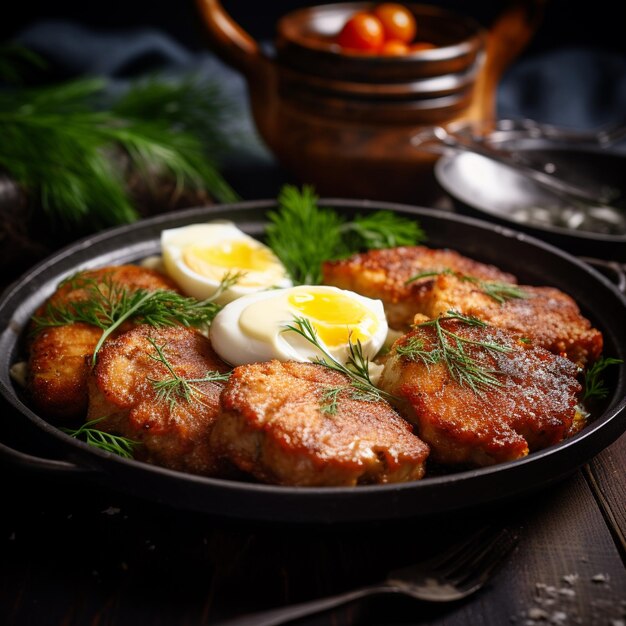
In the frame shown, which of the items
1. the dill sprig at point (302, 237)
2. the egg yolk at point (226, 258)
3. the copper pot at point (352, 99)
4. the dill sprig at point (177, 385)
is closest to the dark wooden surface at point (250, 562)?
the dill sprig at point (177, 385)

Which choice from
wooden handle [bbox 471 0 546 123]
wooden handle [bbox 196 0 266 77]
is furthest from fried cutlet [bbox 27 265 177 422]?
wooden handle [bbox 471 0 546 123]

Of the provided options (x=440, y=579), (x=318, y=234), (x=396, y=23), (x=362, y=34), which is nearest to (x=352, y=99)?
(x=362, y=34)

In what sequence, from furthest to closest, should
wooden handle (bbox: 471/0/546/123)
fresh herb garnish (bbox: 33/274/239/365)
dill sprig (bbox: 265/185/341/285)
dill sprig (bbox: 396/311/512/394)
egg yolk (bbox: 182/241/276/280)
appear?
wooden handle (bbox: 471/0/546/123), dill sprig (bbox: 265/185/341/285), egg yolk (bbox: 182/241/276/280), fresh herb garnish (bbox: 33/274/239/365), dill sprig (bbox: 396/311/512/394)

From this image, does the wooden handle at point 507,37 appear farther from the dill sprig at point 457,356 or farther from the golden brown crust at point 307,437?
the golden brown crust at point 307,437

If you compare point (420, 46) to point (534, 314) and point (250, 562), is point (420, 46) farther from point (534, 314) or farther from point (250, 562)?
point (250, 562)

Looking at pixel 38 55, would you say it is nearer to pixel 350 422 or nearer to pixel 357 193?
pixel 357 193

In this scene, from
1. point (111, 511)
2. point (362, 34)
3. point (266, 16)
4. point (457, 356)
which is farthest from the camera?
point (266, 16)

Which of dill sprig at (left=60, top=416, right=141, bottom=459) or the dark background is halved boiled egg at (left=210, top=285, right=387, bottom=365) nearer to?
dill sprig at (left=60, top=416, right=141, bottom=459)

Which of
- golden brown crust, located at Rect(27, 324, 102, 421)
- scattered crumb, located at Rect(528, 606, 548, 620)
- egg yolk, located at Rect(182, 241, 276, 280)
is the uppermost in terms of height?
egg yolk, located at Rect(182, 241, 276, 280)
